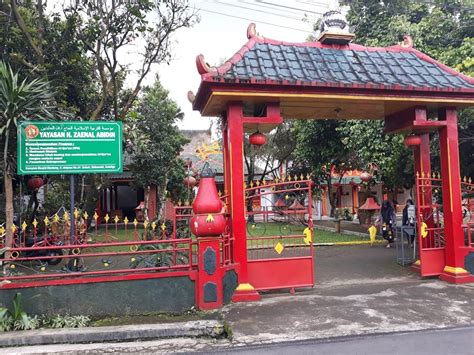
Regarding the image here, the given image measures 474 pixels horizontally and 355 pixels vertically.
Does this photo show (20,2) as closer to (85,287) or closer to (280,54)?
(280,54)

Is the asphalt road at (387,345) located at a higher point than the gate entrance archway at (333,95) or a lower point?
lower

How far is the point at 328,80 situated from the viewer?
6.69 metres

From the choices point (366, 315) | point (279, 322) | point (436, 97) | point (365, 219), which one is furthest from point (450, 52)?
point (365, 219)

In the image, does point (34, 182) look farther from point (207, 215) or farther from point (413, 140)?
point (413, 140)

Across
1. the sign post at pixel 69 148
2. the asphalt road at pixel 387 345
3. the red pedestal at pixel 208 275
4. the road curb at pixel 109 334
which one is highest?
the sign post at pixel 69 148

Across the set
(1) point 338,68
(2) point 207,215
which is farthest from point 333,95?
(2) point 207,215

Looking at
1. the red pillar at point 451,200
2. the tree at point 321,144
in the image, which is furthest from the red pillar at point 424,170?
the tree at point 321,144

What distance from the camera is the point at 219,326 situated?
5141mm

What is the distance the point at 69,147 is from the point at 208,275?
289 centimetres

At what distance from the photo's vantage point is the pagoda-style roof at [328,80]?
21.1 feet

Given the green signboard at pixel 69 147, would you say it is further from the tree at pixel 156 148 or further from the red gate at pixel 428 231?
the tree at pixel 156 148

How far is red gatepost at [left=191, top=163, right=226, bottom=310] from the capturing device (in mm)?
5879

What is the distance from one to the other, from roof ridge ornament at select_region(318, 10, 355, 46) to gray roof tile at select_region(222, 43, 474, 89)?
21cm

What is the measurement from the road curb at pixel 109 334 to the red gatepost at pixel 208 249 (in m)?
0.72
